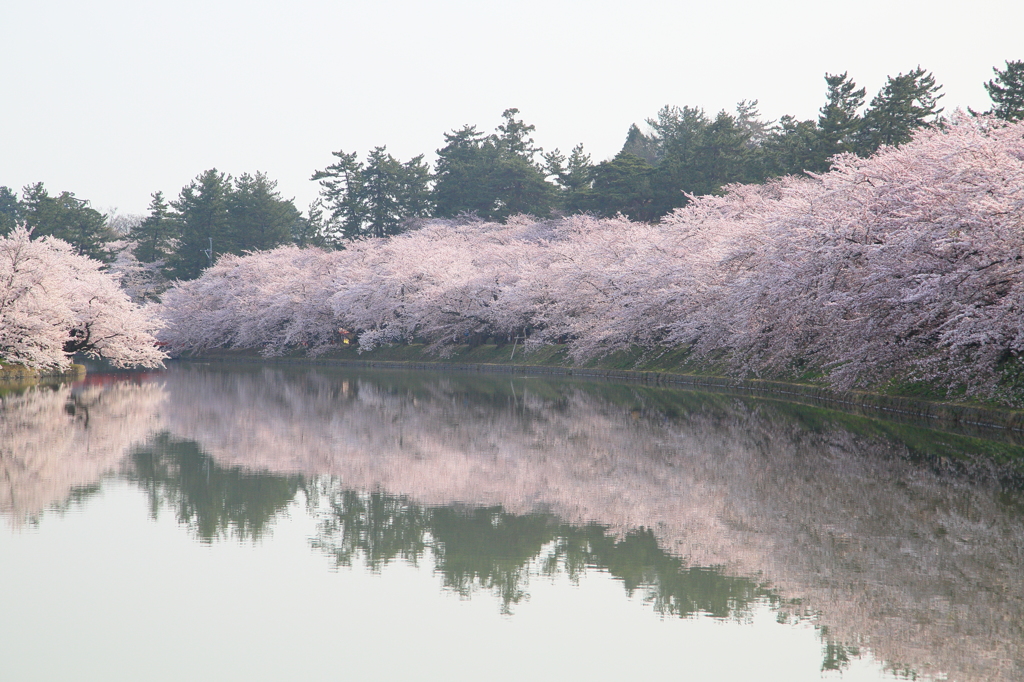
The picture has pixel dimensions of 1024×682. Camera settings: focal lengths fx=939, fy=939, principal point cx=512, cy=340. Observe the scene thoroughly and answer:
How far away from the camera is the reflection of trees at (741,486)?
24.7ft

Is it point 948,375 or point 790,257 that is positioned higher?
point 790,257

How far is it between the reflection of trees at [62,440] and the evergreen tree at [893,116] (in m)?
41.5

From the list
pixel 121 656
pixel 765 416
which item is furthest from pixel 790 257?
pixel 121 656

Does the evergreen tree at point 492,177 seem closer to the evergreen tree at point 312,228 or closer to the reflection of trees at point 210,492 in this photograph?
the evergreen tree at point 312,228

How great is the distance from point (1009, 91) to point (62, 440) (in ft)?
162

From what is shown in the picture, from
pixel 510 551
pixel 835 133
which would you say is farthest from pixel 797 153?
pixel 510 551

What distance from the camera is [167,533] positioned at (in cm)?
1042

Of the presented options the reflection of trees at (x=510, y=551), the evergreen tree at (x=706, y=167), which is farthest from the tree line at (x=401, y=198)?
the reflection of trees at (x=510, y=551)

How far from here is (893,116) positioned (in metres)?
53.8

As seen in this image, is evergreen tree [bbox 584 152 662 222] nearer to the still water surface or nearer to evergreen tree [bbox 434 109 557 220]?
evergreen tree [bbox 434 109 557 220]

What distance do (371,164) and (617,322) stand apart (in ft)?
166

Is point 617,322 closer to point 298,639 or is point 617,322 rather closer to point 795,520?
point 795,520

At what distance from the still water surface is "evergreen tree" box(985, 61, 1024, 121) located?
123ft

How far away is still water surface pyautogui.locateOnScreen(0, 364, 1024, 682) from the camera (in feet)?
21.5
